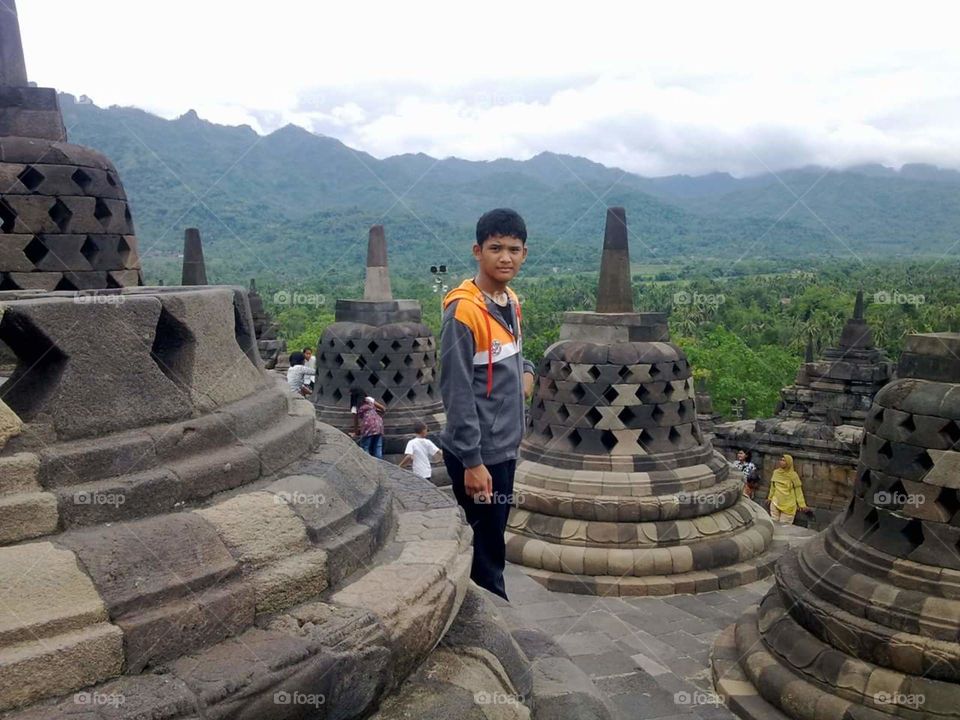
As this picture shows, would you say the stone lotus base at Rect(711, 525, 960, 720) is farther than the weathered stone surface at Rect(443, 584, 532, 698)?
Yes

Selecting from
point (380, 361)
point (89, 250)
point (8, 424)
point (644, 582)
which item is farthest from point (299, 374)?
point (8, 424)

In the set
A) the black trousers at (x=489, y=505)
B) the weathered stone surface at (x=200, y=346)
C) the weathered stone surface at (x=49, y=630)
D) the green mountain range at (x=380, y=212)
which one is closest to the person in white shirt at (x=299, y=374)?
the black trousers at (x=489, y=505)

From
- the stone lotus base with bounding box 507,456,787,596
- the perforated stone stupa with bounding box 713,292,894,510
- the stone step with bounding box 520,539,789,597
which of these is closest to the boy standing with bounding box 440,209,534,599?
the stone step with bounding box 520,539,789,597

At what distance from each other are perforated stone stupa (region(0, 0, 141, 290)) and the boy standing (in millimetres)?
2708

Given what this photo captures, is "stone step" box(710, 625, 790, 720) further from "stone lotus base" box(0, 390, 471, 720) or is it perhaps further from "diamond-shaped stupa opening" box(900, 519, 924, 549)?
"stone lotus base" box(0, 390, 471, 720)

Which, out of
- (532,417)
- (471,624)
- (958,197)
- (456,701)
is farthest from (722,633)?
(958,197)

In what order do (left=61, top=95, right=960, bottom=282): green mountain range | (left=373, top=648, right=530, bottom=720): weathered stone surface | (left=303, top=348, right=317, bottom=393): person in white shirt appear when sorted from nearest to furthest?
1. (left=373, top=648, right=530, bottom=720): weathered stone surface
2. (left=303, top=348, right=317, bottom=393): person in white shirt
3. (left=61, top=95, right=960, bottom=282): green mountain range

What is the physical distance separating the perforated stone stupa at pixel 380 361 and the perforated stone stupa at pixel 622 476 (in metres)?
3.12

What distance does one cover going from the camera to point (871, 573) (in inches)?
179

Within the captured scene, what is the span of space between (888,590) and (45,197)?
5292 mm

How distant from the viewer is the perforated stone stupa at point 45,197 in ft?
14.3

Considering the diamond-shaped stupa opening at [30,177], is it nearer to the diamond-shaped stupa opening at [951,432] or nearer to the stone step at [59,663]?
the stone step at [59,663]

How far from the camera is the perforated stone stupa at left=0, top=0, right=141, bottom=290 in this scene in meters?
4.35

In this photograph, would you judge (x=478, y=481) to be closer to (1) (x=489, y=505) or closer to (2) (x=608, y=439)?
(1) (x=489, y=505)
